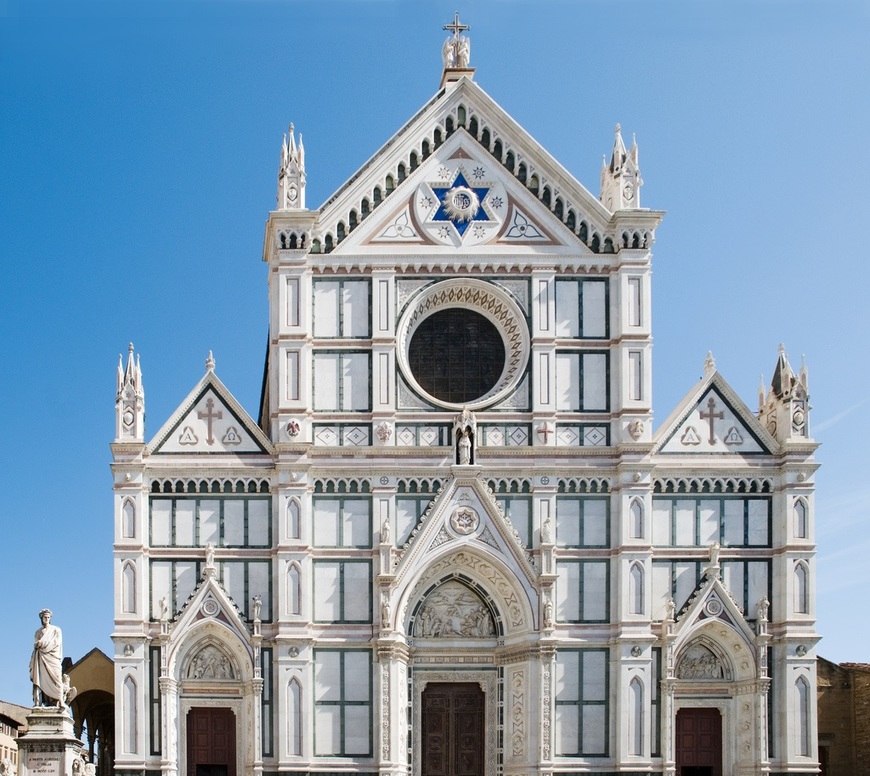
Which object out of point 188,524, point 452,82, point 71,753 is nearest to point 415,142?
point 452,82

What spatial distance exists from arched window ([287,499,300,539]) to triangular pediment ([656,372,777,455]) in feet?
27.0

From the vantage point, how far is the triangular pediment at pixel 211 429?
33.2 metres

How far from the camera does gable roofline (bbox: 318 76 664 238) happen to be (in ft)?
112

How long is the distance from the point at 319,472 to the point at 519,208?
7.64 m

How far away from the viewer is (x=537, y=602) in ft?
108

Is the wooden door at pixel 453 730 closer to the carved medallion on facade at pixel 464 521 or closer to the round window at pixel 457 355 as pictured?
the carved medallion on facade at pixel 464 521

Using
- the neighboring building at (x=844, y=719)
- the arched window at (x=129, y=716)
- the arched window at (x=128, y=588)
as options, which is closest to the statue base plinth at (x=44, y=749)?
the arched window at (x=129, y=716)

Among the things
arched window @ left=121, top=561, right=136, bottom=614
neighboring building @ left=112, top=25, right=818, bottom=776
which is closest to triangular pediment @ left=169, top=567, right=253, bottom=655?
neighboring building @ left=112, top=25, right=818, bottom=776

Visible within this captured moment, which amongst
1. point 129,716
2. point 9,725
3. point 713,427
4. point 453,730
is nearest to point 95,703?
point 129,716

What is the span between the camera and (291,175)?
3406 centimetres

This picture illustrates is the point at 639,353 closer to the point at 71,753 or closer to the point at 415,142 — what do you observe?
the point at 415,142

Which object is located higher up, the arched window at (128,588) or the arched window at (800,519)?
the arched window at (800,519)

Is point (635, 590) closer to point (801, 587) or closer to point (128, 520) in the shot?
point (801, 587)

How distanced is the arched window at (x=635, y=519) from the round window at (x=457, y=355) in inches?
165
